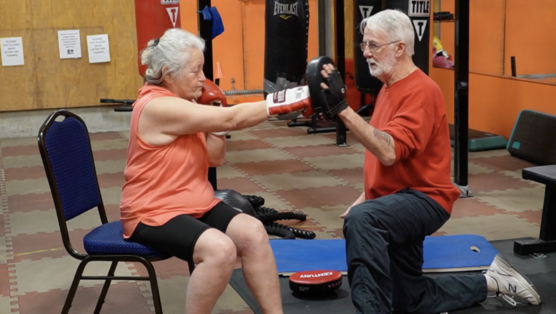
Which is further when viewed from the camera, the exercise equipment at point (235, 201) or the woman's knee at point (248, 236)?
the exercise equipment at point (235, 201)

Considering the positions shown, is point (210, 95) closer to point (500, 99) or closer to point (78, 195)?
point (78, 195)

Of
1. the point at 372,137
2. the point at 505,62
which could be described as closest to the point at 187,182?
the point at 372,137

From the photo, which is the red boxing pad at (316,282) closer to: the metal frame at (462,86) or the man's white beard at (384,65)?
the man's white beard at (384,65)

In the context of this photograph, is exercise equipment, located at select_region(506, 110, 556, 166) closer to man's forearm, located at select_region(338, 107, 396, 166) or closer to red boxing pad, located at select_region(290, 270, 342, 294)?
red boxing pad, located at select_region(290, 270, 342, 294)

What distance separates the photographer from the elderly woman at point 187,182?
2.76 m

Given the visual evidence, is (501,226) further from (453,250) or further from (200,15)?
(200,15)

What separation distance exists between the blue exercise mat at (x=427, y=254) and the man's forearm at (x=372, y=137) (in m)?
1.09

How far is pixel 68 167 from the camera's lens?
9.96 ft

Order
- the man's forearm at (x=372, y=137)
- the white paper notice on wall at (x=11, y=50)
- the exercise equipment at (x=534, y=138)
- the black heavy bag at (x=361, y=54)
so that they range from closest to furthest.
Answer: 1. the man's forearm at (x=372, y=137)
2. the exercise equipment at (x=534, y=138)
3. the black heavy bag at (x=361, y=54)
4. the white paper notice on wall at (x=11, y=50)

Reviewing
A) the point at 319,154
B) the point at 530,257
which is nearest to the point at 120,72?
the point at 319,154

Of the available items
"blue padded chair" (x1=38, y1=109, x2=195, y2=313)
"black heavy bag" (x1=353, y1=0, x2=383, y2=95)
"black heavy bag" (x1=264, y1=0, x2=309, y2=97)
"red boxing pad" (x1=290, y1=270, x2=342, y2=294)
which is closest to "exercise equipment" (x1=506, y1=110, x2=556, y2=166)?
"black heavy bag" (x1=353, y1=0, x2=383, y2=95)

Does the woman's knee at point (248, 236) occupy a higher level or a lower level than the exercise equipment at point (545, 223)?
higher

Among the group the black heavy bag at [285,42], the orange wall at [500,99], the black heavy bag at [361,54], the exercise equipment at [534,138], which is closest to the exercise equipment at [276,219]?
the black heavy bag at [285,42]

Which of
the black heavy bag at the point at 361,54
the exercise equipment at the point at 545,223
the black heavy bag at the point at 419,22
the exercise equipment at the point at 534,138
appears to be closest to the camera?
the exercise equipment at the point at 545,223
